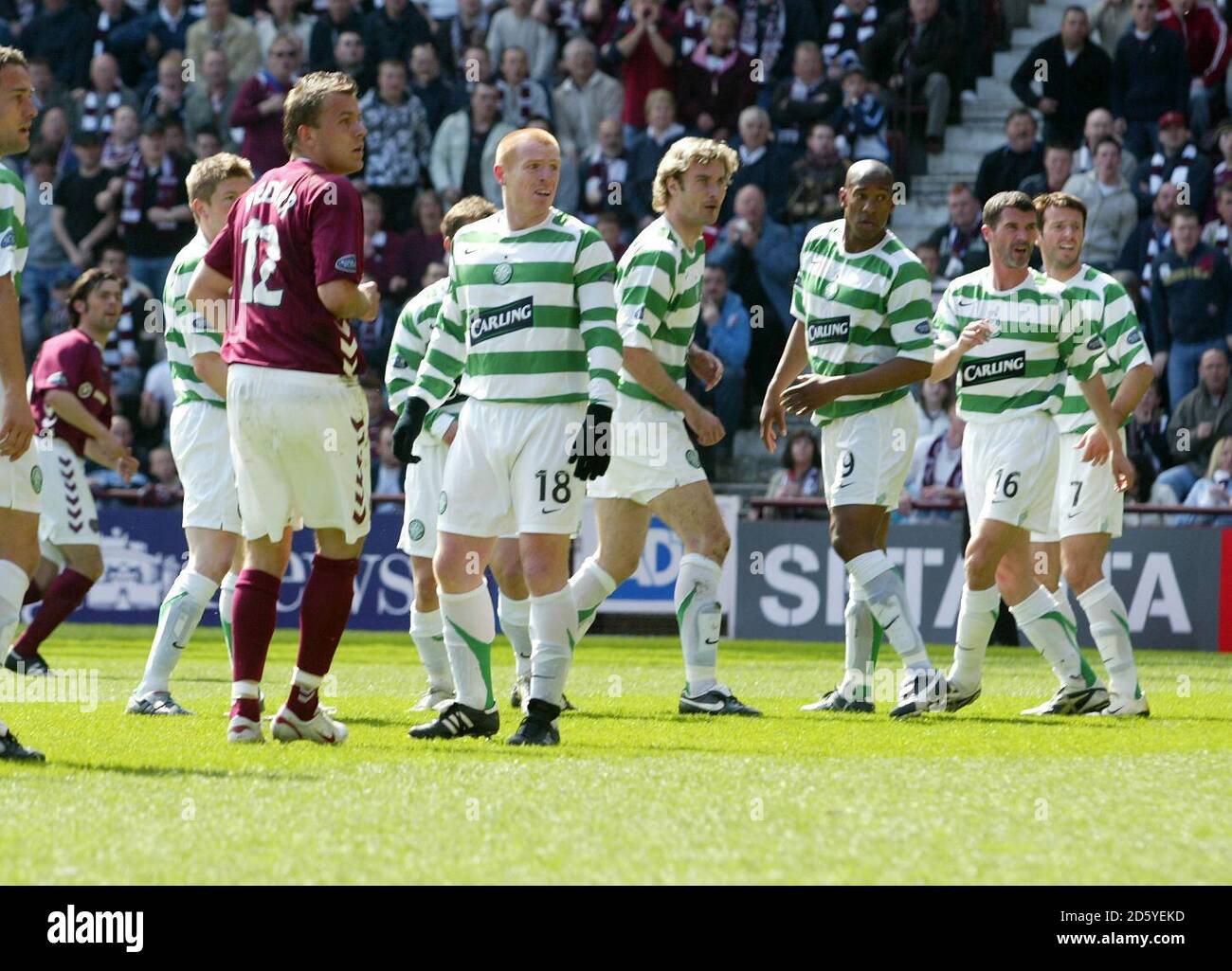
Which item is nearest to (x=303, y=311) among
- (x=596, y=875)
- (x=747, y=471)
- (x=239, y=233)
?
(x=239, y=233)

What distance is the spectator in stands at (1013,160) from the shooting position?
1803 cm

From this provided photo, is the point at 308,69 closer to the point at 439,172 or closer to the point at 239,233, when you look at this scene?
the point at 439,172

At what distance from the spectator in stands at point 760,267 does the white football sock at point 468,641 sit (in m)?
11.0

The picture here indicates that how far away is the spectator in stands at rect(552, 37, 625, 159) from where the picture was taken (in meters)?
19.9

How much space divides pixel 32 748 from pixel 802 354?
163 inches

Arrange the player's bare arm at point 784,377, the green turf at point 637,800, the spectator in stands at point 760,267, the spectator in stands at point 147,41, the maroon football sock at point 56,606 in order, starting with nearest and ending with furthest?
the green turf at point 637,800 → the player's bare arm at point 784,377 → the maroon football sock at point 56,606 → the spectator in stands at point 760,267 → the spectator in stands at point 147,41

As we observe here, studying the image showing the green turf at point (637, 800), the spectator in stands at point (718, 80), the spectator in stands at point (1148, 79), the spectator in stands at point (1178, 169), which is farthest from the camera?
the spectator in stands at point (718, 80)

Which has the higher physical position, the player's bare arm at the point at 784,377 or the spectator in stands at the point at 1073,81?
the spectator in stands at the point at 1073,81

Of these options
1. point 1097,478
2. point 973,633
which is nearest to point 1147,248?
point 1097,478

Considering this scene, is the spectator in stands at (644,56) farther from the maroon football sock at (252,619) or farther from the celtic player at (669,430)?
the maroon football sock at (252,619)

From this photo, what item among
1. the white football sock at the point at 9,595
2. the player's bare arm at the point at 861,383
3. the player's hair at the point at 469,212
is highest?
the player's hair at the point at 469,212

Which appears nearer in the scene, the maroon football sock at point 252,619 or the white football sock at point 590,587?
the maroon football sock at point 252,619

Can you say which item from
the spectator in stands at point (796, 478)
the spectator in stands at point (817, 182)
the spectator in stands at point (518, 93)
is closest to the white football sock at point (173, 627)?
the spectator in stands at point (796, 478)

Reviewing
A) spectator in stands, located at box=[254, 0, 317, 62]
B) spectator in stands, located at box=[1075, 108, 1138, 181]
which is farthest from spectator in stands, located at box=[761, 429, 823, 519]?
spectator in stands, located at box=[254, 0, 317, 62]
